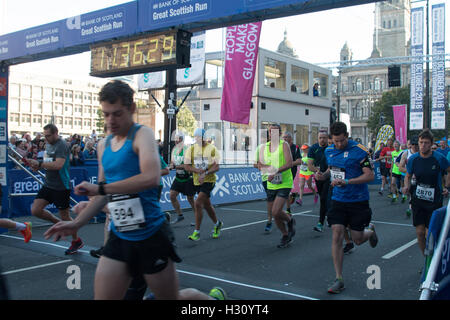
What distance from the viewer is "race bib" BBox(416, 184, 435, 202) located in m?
5.77

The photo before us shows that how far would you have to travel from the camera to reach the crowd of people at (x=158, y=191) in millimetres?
2715

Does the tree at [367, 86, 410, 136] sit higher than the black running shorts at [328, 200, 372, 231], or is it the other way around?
the tree at [367, 86, 410, 136]

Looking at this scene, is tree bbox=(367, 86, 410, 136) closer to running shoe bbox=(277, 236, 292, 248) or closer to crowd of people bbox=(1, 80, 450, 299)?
crowd of people bbox=(1, 80, 450, 299)

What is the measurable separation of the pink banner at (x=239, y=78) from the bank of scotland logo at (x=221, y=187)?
6.27ft

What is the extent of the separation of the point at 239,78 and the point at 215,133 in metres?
17.2

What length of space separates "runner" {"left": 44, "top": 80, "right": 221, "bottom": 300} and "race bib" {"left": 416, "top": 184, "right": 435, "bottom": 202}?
13.9ft

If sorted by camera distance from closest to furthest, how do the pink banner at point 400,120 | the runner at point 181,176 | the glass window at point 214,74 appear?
the runner at point 181,176, the pink banner at point 400,120, the glass window at point 214,74

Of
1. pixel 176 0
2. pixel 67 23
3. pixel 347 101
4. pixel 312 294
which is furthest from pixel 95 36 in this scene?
pixel 347 101

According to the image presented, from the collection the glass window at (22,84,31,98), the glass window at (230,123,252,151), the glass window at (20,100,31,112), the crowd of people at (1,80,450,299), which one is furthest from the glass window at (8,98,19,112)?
the crowd of people at (1,80,450,299)

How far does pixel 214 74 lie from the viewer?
3412cm

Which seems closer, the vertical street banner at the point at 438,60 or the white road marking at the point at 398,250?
the white road marking at the point at 398,250

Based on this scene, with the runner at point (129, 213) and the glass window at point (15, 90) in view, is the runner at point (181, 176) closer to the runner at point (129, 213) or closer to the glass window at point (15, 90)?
the runner at point (129, 213)

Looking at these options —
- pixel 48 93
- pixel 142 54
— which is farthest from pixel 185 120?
pixel 142 54

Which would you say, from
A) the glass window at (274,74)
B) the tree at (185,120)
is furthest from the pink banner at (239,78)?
the tree at (185,120)
